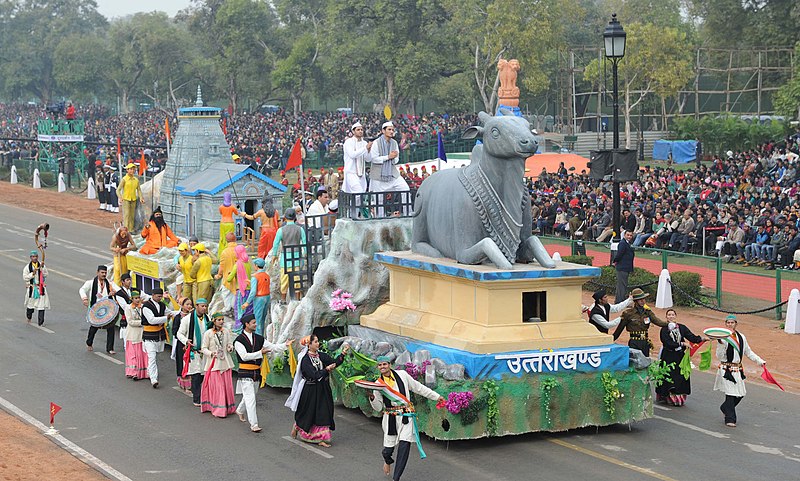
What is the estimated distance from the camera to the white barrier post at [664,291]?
26.1 metres

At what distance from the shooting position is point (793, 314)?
23.4 m

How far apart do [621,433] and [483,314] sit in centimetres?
242

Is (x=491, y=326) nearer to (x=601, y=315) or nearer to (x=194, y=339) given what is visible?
(x=601, y=315)

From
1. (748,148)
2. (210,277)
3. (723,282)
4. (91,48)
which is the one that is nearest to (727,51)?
(748,148)

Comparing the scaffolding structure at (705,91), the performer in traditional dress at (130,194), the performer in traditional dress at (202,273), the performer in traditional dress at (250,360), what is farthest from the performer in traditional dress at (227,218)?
the scaffolding structure at (705,91)

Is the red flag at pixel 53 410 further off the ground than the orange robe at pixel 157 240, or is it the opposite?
the orange robe at pixel 157 240

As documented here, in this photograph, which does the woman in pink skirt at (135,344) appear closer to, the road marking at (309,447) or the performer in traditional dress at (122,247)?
the performer in traditional dress at (122,247)

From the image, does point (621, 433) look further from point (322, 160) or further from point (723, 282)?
point (322, 160)

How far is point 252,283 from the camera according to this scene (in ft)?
65.7

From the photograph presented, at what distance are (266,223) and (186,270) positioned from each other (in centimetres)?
169

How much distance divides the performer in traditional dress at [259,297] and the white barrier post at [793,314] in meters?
9.75

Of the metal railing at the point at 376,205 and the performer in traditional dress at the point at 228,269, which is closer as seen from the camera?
the metal railing at the point at 376,205

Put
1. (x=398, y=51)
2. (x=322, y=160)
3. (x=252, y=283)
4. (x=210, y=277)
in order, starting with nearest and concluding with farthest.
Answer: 1. (x=252, y=283)
2. (x=210, y=277)
3. (x=322, y=160)
4. (x=398, y=51)

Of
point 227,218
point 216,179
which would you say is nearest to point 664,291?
point 227,218
